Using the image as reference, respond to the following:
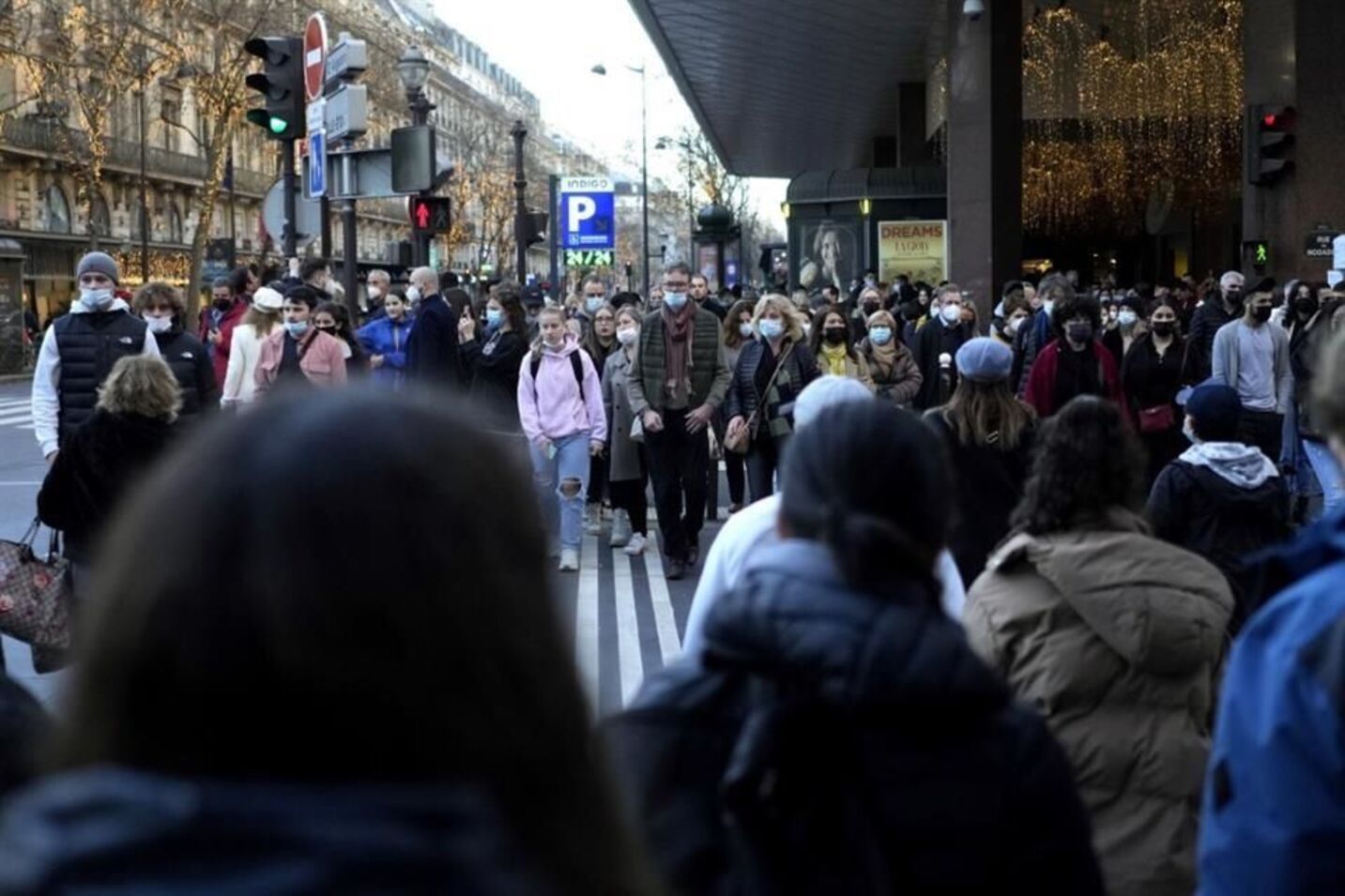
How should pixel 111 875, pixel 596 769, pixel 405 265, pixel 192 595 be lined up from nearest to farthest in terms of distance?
1. pixel 111 875
2. pixel 192 595
3. pixel 596 769
4. pixel 405 265

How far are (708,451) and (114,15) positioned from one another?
130 ft

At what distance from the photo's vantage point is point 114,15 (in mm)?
48188

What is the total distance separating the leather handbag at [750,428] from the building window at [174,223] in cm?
6537

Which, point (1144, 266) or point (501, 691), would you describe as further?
point (1144, 266)

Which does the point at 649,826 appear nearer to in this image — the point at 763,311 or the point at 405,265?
the point at 763,311

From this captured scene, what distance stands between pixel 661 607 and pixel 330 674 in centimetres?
1005

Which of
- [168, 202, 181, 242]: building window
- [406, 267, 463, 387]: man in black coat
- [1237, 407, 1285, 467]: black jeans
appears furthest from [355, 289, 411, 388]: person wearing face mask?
[168, 202, 181, 242]: building window

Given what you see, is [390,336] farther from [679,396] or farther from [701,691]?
[701,691]

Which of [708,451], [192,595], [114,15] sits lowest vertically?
[708,451]

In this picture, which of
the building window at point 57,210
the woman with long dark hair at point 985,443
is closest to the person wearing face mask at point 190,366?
the woman with long dark hair at point 985,443

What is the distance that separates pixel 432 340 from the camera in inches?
547

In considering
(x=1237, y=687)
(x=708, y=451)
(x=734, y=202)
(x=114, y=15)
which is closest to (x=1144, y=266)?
(x=734, y=202)

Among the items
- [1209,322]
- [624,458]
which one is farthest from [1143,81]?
[624,458]

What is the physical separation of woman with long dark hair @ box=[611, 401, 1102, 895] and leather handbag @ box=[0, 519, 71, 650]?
533 centimetres
